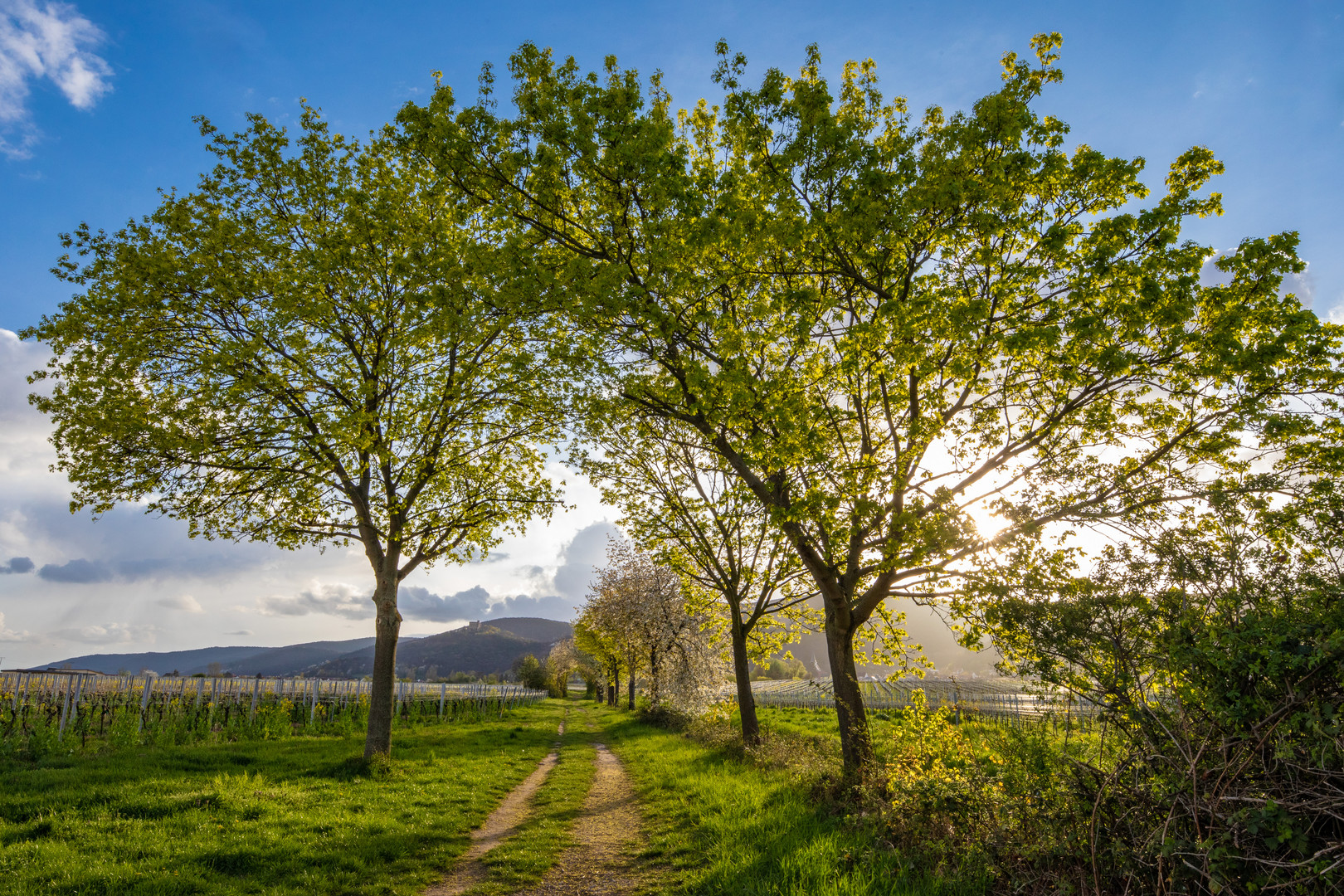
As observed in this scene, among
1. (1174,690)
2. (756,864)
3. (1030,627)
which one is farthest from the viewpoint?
(756,864)

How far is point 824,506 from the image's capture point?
961cm

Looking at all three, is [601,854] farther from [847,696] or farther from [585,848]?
[847,696]

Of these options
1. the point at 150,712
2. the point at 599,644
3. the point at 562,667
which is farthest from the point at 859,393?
the point at 562,667

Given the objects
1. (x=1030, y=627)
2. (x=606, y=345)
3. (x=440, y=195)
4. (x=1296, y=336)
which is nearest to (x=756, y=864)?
(x=1030, y=627)

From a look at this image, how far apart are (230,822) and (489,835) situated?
339 cm

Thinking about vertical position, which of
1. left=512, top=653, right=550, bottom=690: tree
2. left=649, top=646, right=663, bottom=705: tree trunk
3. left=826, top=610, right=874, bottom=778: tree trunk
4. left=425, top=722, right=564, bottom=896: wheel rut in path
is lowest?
left=512, top=653, right=550, bottom=690: tree

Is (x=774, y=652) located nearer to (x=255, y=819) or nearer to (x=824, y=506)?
(x=824, y=506)

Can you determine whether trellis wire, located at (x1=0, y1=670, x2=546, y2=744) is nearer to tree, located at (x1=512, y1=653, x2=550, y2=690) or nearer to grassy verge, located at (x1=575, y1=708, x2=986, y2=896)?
grassy verge, located at (x1=575, y1=708, x2=986, y2=896)

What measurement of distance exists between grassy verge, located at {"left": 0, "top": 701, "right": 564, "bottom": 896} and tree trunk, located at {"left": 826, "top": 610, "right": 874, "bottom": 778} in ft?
20.1

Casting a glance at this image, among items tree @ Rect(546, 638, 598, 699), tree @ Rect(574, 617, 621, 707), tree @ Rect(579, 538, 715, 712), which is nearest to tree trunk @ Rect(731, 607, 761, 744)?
tree @ Rect(579, 538, 715, 712)

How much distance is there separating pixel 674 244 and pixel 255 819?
1037 centimetres

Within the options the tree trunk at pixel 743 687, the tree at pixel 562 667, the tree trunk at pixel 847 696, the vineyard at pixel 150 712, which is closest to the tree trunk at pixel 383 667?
the vineyard at pixel 150 712

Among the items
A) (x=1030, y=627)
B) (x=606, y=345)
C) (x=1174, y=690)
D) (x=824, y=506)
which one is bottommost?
(x=1174, y=690)

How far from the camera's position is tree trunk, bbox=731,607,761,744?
51.4 ft
